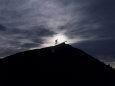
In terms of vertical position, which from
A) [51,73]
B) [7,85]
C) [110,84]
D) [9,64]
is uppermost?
[9,64]

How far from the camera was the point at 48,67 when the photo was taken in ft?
34.8

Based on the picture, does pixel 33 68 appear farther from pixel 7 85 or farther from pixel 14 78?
pixel 7 85

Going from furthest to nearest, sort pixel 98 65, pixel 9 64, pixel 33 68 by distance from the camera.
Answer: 1. pixel 98 65
2. pixel 9 64
3. pixel 33 68

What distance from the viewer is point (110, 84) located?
14047 millimetres

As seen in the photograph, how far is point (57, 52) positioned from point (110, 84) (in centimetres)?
626

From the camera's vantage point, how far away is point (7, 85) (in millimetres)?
11492

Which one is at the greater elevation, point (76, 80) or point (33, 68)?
point (33, 68)

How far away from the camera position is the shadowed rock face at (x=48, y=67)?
10438 millimetres

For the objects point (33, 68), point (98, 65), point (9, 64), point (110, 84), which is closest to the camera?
point (33, 68)

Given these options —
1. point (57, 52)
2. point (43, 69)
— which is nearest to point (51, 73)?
point (43, 69)

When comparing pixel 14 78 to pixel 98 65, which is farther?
pixel 98 65

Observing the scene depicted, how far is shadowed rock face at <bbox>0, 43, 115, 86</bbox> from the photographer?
10.4 m

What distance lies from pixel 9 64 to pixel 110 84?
27.9ft

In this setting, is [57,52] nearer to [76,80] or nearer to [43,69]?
[43,69]
